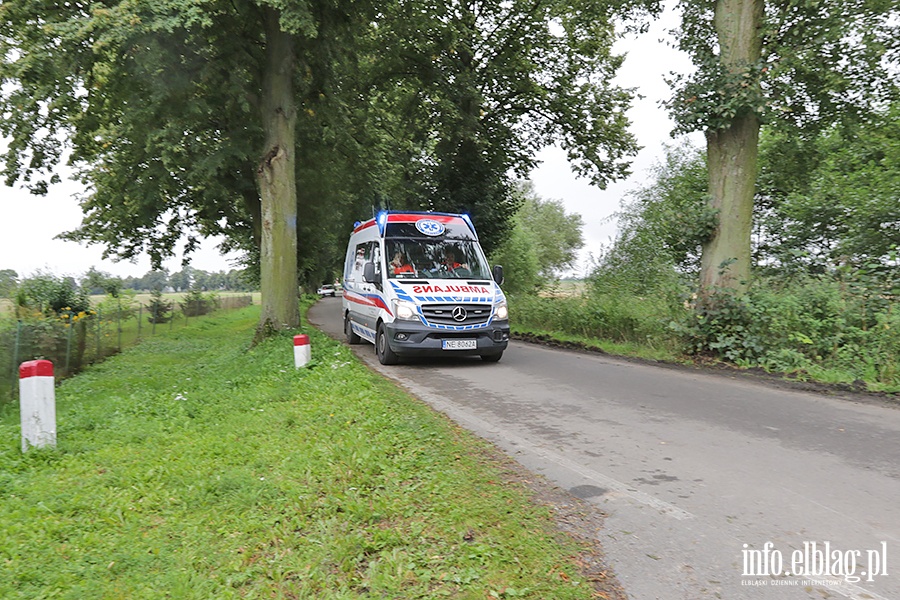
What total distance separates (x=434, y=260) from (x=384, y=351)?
6.90ft

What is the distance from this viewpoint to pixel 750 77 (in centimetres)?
1046

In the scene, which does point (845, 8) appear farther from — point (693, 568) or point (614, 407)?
point (693, 568)

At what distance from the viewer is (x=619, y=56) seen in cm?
2158

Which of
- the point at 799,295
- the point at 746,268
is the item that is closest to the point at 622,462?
the point at 799,295

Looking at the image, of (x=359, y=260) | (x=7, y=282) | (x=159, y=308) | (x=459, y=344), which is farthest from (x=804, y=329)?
(x=159, y=308)

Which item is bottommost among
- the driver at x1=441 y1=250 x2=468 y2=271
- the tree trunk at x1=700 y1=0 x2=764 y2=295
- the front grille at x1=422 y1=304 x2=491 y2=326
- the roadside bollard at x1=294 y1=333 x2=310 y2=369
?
the roadside bollard at x1=294 y1=333 x2=310 y2=369

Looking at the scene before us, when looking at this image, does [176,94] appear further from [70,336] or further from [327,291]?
[327,291]

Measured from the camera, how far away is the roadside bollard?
32.6 feet

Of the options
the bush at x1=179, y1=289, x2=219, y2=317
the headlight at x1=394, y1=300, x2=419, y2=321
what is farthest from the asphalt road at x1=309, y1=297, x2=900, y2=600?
the bush at x1=179, y1=289, x2=219, y2=317

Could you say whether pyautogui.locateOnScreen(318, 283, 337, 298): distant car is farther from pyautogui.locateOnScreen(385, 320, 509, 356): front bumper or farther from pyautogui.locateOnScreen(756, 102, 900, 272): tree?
pyautogui.locateOnScreen(385, 320, 509, 356): front bumper

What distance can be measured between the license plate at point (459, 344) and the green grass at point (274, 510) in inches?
125

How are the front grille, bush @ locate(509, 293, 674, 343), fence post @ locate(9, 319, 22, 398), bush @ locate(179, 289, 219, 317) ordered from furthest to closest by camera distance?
bush @ locate(179, 289, 219, 317) → bush @ locate(509, 293, 674, 343) → the front grille → fence post @ locate(9, 319, 22, 398)

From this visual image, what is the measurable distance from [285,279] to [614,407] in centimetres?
901

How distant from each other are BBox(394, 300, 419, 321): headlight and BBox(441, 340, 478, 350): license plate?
73 centimetres
